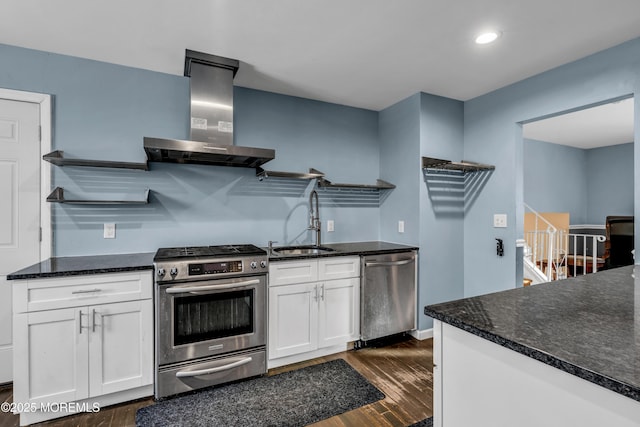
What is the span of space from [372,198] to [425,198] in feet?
2.23

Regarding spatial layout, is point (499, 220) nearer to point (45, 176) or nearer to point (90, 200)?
point (90, 200)

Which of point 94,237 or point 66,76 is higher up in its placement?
point 66,76

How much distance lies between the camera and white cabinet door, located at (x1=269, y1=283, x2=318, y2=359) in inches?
98.7

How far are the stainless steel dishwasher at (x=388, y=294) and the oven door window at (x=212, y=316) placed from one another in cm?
105

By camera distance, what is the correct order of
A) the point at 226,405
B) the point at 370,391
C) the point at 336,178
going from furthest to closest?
the point at 336,178 → the point at 370,391 → the point at 226,405

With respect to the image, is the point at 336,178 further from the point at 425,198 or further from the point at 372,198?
the point at 425,198

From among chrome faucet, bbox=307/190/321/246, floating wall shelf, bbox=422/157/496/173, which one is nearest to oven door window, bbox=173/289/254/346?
chrome faucet, bbox=307/190/321/246

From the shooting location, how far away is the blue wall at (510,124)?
2279 millimetres

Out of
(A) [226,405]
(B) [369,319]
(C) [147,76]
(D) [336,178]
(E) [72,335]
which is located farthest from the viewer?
(D) [336,178]

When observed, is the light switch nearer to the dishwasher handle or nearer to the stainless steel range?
the dishwasher handle

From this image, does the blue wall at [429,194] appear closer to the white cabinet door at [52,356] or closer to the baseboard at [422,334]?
the baseboard at [422,334]

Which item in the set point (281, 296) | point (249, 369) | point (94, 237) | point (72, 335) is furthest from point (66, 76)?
point (249, 369)

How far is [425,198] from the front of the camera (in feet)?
10.4

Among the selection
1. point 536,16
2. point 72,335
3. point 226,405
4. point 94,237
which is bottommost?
point 226,405
